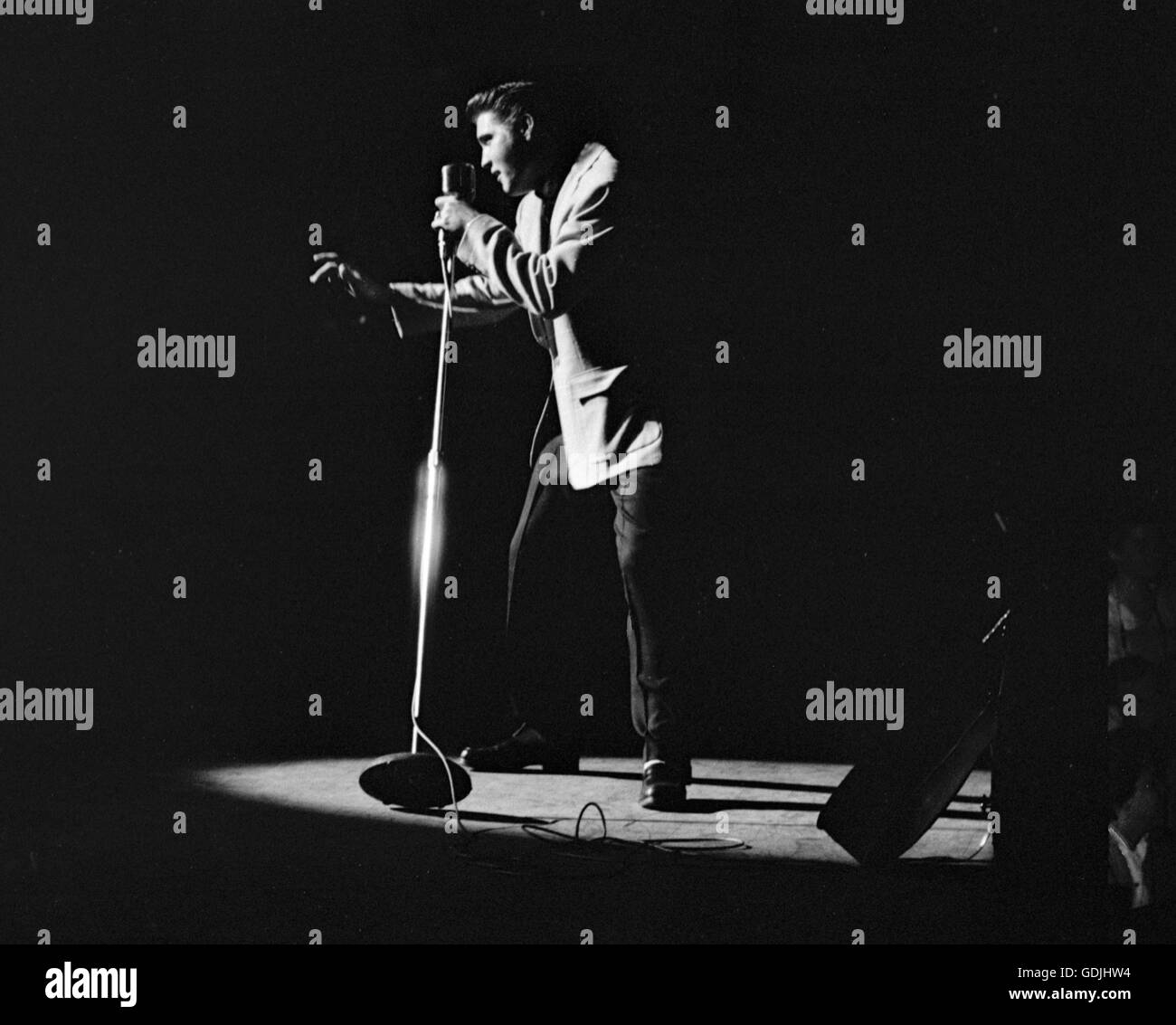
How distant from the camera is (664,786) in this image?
3.61 meters

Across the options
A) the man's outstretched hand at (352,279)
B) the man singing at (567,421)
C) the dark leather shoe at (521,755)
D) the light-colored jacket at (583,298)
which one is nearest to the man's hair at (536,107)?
the man singing at (567,421)

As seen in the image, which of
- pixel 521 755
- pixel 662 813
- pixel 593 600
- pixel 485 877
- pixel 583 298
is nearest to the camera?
pixel 485 877

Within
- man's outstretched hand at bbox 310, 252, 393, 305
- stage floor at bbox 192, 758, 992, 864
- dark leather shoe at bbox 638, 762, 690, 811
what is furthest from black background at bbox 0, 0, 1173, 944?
dark leather shoe at bbox 638, 762, 690, 811

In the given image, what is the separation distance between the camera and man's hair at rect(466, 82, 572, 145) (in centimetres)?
383

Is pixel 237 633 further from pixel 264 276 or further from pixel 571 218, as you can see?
pixel 571 218

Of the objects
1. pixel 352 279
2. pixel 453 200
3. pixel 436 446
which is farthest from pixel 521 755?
pixel 453 200

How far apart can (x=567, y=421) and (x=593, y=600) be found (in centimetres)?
56

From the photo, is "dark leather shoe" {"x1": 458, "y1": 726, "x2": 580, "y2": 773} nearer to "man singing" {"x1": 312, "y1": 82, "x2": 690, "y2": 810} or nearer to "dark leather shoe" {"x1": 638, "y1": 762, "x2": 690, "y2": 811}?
"man singing" {"x1": 312, "y1": 82, "x2": 690, "y2": 810}

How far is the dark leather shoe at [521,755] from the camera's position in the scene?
3.88 m

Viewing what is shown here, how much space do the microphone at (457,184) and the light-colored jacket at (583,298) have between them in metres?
0.07

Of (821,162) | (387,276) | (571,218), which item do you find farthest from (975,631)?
(387,276)

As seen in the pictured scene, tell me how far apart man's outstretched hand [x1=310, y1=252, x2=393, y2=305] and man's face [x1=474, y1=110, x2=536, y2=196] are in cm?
45

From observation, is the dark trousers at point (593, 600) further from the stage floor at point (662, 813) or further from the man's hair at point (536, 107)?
the man's hair at point (536, 107)

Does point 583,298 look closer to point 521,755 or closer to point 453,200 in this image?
point 453,200
